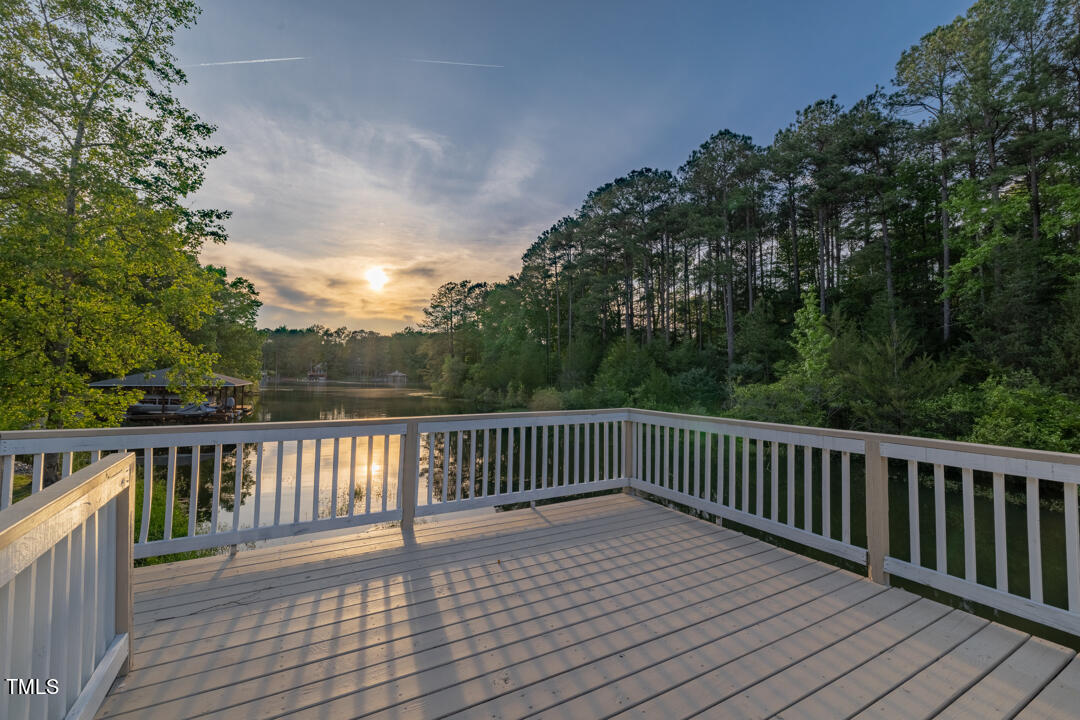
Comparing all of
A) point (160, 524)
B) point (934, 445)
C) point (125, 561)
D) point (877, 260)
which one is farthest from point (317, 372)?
point (934, 445)

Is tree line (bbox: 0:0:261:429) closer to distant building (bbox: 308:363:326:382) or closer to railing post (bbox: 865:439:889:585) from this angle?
railing post (bbox: 865:439:889:585)

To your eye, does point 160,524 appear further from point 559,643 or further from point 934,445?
point 934,445

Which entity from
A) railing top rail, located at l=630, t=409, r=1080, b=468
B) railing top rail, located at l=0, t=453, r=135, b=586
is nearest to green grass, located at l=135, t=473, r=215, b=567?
railing top rail, located at l=0, t=453, r=135, b=586

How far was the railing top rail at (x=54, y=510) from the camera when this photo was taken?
776 millimetres

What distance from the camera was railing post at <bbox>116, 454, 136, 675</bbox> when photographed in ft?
4.97

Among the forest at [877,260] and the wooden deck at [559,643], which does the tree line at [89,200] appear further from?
the forest at [877,260]

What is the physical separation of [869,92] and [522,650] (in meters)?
19.7

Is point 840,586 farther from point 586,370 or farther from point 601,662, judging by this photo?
point 586,370

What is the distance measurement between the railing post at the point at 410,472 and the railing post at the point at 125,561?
5.15ft

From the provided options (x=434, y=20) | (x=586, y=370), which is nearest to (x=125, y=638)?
(x=434, y=20)

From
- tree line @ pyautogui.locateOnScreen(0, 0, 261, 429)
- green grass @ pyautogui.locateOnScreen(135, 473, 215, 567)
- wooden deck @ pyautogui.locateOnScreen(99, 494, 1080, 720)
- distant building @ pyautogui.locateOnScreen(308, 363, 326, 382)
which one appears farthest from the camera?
distant building @ pyautogui.locateOnScreen(308, 363, 326, 382)

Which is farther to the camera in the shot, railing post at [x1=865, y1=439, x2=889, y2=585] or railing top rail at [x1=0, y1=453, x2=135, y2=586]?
railing post at [x1=865, y1=439, x2=889, y2=585]

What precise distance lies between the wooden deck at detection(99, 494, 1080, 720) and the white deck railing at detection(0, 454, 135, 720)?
255 mm

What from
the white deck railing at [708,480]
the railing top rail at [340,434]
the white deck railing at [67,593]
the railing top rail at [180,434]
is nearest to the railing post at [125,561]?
the white deck railing at [67,593]
